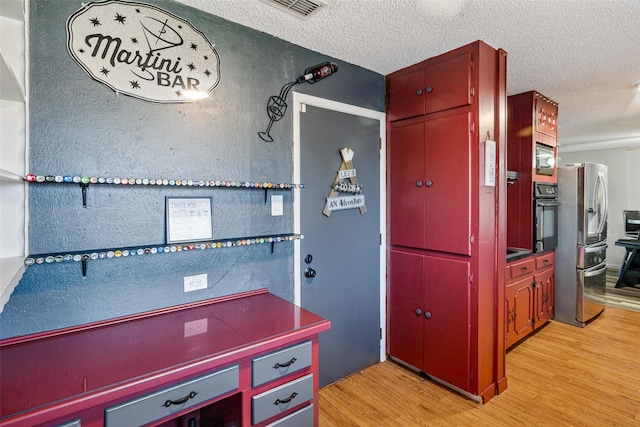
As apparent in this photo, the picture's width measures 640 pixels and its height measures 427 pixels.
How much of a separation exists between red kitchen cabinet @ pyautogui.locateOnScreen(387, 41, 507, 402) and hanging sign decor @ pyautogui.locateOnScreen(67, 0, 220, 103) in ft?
4.91

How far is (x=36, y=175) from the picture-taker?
134 centimetres

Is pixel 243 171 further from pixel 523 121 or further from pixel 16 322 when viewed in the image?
pixel 523 121

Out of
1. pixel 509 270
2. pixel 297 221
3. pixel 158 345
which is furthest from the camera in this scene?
pixel 509 270

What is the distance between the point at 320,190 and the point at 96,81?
1.38 m

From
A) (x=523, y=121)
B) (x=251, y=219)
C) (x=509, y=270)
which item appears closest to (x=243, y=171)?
(x=251, y=219)

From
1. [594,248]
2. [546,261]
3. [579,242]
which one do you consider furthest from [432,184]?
[594,248]

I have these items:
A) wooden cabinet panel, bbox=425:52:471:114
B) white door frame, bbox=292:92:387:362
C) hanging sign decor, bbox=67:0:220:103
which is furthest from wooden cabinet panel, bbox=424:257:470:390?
hanging sign decor, bbox=67:0:220:103

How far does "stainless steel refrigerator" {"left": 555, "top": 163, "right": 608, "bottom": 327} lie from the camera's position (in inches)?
137

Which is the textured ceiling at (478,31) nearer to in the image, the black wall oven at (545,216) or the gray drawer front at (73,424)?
the black wall oven at (545,216)

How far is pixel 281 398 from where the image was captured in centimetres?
139

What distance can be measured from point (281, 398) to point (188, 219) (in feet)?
3.22

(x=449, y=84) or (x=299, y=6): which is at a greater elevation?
(x=299, y=6)

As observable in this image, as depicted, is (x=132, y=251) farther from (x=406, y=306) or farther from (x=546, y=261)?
(x=546, y=261)

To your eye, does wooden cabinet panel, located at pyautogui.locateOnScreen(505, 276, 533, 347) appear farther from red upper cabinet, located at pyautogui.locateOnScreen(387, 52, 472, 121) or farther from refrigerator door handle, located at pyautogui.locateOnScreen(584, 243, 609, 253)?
red upper cabinet, located at pyautogui.locateOnScreen(387, 52, 472, 121)
